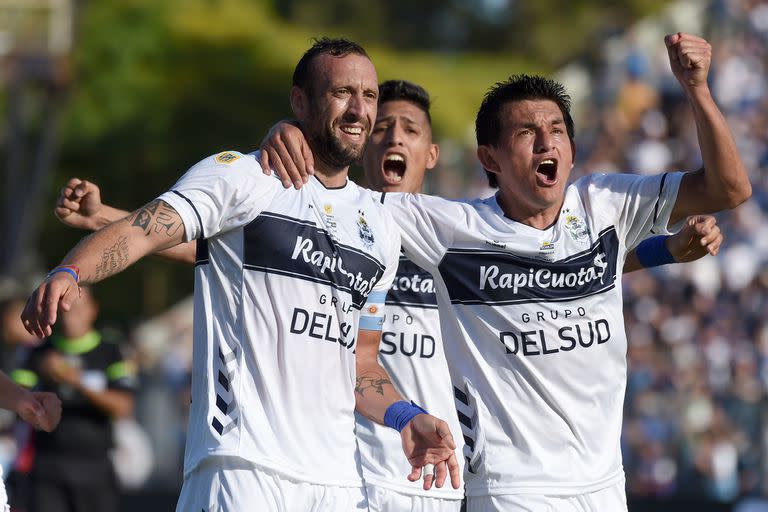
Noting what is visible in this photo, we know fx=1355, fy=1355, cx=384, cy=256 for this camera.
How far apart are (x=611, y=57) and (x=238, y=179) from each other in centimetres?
2031

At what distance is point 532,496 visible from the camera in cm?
541

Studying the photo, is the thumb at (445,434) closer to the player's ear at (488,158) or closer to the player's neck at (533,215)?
the player's neck at (533,215)

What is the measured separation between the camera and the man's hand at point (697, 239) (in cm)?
564

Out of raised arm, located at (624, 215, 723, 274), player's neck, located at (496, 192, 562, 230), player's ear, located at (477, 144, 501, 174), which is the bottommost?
raised arm, located at (624, 215, 723, 274)

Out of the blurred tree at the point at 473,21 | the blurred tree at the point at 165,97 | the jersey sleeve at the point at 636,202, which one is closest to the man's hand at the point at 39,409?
the jersey sleeve at the point at 636,202

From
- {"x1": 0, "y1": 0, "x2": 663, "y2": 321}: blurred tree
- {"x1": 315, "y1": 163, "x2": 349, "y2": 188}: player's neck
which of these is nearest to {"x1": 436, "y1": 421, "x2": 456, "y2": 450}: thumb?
{"x1": 315, "y1": 163, "x2": 349, "y2": 188}: player's neck

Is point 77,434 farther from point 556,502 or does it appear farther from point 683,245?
point 683,245

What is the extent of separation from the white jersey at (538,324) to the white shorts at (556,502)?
0.03 m

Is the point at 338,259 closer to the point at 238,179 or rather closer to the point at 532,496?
the point at 238,179

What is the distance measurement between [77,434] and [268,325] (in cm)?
518

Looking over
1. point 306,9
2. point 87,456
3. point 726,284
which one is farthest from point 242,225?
point 306,9

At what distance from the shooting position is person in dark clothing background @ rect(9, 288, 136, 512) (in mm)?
9609

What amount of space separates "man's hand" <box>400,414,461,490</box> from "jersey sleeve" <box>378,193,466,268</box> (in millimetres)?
906

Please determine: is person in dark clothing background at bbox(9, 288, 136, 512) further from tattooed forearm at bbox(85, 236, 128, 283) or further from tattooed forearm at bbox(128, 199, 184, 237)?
tattooed forearm at bbox(85, 236, 128, 283)
